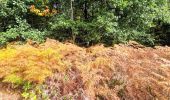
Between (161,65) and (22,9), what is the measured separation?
21.2ft

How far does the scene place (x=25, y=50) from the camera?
14.4ft

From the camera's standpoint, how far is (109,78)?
4.16 m

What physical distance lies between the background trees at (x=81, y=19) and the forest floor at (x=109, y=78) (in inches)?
200

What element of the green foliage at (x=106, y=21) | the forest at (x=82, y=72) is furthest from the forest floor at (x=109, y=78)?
the green foliage at (x=106, y=21)

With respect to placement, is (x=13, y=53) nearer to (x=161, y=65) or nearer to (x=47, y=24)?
(x=161, y=65)

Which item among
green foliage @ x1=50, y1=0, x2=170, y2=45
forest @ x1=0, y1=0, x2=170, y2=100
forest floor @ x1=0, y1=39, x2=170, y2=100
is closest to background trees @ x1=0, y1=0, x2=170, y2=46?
green foliage @ x1=50, y1=0, x2=170, y2=45

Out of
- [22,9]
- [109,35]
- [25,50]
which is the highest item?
[25,50]

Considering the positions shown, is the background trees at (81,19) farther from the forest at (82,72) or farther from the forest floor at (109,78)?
the forest floor at (109,78)

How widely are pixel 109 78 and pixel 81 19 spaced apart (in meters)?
6.35

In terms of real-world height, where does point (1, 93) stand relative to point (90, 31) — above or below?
above

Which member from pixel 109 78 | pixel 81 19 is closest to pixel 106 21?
pixel 81 19

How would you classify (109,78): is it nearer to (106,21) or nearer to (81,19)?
(106,21)

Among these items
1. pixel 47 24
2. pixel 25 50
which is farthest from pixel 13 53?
pixel 47 24

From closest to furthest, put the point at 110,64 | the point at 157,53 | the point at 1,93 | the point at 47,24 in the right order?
the point at 1,93 → the point at 110,64 → the point at 157,53 → the point at 47,24
